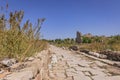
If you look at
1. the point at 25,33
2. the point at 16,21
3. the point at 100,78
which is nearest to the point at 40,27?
the point at 25,33

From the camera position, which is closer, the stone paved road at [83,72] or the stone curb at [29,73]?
the stone curb at [29,73]

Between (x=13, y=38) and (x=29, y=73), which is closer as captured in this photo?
(x=29, y=73)

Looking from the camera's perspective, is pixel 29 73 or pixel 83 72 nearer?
pixel 29 73

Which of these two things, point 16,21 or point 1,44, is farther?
point 16,21

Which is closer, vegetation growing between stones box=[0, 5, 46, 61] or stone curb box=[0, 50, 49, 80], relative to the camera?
stone curb box=[0, 50, 49, 80]

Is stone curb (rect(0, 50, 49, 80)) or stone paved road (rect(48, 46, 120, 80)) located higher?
stone curb (rect(0, 50, 49, 80))

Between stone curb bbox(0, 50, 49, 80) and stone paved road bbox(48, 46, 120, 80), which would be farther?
stone paved road bbox(48, 46, 120, 80)

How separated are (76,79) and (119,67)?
6.71 ft

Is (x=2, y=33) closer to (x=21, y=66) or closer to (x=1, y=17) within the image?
(x=1, y=17)

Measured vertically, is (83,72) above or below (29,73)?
below

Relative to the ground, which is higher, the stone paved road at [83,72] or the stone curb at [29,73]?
the stone curb at [29,73]

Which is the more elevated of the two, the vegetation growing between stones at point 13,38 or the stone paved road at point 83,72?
the vegetation growing between stones at point 13,38

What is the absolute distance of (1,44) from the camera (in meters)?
3.20

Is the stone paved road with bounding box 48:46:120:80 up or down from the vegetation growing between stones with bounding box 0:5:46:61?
down
